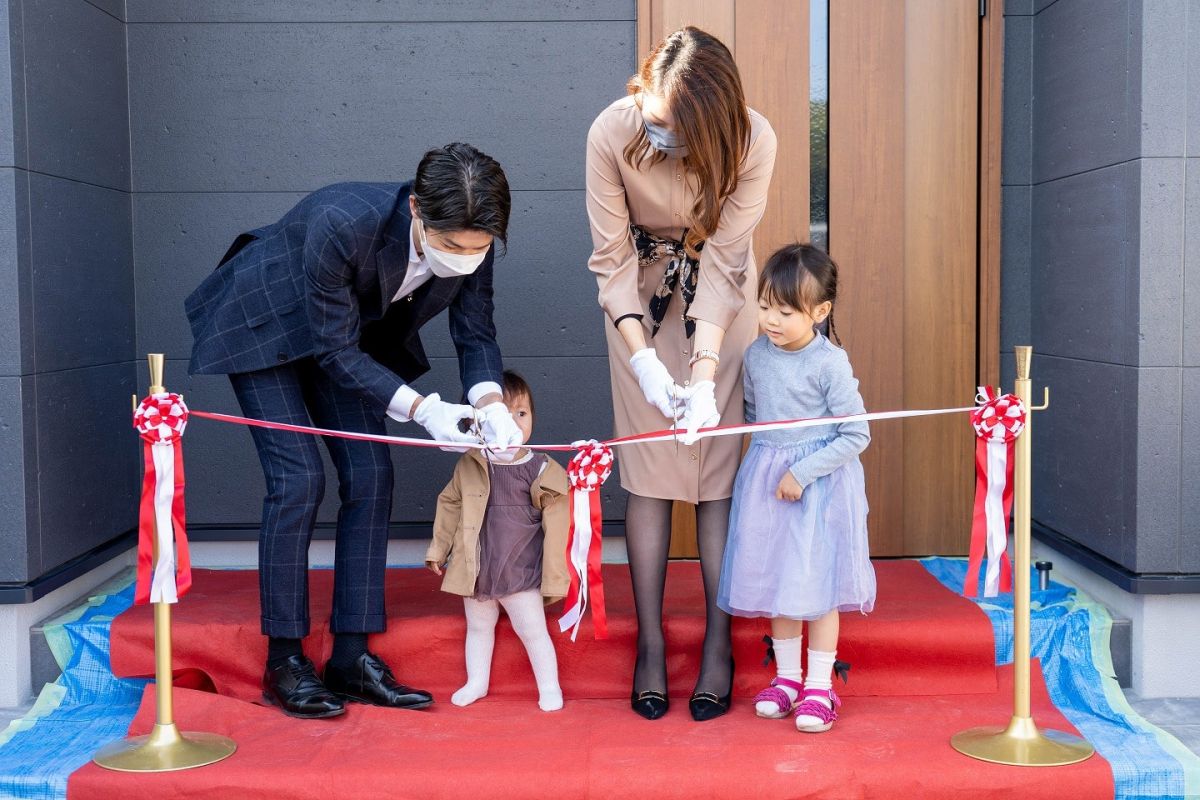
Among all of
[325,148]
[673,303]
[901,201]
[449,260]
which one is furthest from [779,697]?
[325,148]

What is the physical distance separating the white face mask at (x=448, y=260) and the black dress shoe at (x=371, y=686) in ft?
3.14

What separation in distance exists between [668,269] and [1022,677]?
1.19 m

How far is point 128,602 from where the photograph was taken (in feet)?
11.1

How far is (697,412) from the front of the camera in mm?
2646

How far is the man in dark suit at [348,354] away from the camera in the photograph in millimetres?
2648

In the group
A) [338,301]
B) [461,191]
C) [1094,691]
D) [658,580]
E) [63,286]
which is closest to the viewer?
[461,191]

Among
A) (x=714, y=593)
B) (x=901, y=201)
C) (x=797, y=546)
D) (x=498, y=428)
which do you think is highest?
(x=901, y=201)

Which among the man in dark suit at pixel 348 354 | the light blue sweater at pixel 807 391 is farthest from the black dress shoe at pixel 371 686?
the light blue sweater at pixel 807 391

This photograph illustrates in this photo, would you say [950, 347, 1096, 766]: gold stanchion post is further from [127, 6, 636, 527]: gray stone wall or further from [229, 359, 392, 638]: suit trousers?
[127, 6, 636, 527]: gray stone wall

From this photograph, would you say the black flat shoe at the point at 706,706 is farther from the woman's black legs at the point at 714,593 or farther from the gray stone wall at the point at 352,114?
the gray stone wall at the point at 352,114

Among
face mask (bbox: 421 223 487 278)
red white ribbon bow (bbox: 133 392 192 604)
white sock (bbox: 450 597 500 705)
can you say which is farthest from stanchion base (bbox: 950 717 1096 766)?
red white ribbon bow (bbox: 133 392 192 604)

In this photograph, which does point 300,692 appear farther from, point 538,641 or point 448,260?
point 448,260

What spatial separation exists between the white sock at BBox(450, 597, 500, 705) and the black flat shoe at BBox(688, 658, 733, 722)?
0.51 metres

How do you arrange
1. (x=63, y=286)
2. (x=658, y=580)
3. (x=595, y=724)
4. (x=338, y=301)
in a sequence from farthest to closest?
1. (x=63, y=286)
2. (x=658, y=580)
3. (x=595, y=724)
4. (x=338, y=301)
